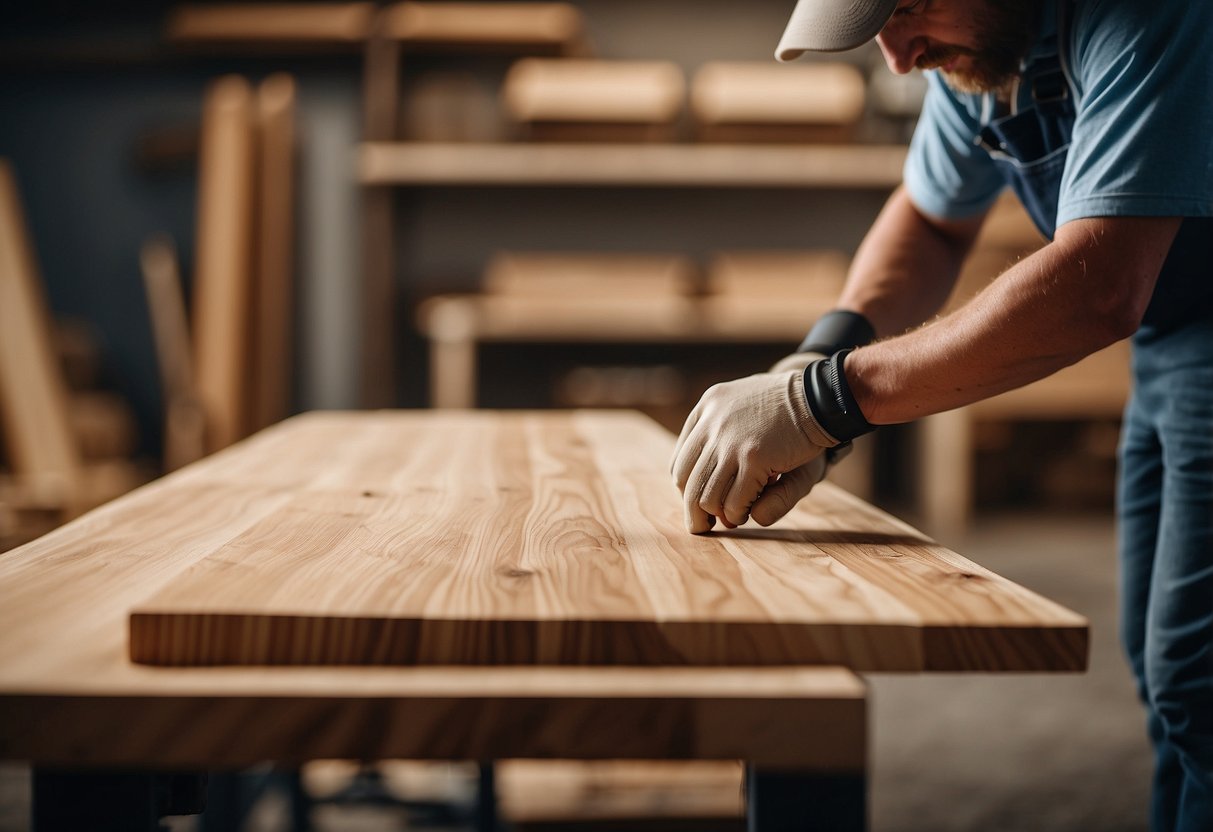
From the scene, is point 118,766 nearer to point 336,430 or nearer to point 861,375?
point 861,375

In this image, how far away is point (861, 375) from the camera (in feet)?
2.90

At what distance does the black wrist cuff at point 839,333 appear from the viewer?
47.0 inches

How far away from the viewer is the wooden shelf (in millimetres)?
4016

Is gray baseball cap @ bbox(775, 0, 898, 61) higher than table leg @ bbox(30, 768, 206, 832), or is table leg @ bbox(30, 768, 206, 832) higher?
gray baseball cap @ bbox(775, 0, 898, 61)

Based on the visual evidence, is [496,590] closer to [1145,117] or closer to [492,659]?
[492,659]

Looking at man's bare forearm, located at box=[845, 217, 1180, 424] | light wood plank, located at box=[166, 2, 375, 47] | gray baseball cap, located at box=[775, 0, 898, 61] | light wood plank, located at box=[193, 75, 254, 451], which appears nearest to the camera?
man's bare forearm, located at box=[845, 217, 1180, 424]

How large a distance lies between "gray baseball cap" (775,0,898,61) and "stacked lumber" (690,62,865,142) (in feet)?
9.85

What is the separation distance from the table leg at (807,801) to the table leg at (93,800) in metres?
0.35

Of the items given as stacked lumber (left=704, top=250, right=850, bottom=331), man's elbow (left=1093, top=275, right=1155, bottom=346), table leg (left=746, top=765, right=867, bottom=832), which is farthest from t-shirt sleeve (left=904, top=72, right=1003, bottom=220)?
stacked lumber (left=704, top=250, right=850, bottom=331)

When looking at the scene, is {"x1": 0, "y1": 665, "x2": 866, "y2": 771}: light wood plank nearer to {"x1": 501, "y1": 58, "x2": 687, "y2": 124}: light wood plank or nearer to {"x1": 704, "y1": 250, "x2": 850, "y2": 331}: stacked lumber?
{"x1": 704, "y1": 250, "x2": 850, "y2": 331}: stacked lumber

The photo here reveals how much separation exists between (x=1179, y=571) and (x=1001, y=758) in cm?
103

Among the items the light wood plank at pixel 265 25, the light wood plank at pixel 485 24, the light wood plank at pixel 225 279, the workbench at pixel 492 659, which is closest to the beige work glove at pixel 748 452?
the workbench at pixel 492 659

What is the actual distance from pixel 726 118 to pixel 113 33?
8.53ft

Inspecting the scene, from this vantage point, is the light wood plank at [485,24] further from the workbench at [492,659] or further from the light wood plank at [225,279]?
the workbench at [492,659]
